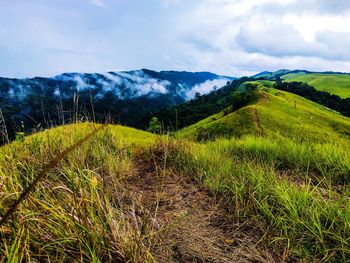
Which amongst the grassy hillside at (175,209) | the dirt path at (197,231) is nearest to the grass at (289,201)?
the grassy hillside at (175,209)

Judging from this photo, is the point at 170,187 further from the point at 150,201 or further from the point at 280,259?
the point at 280,259

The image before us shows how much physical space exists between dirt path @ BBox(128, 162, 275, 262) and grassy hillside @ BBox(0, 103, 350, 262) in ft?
0.05

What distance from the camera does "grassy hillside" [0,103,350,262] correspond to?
2.93 metres

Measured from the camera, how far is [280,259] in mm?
3459

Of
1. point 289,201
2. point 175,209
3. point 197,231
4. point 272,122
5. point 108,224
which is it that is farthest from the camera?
point 272,122

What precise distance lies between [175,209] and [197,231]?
2.43ft

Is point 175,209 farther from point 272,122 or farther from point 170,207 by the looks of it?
point 272,122

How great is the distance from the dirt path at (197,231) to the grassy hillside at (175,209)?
1 centimetres

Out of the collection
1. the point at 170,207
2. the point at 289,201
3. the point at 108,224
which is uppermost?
the point at 108,224

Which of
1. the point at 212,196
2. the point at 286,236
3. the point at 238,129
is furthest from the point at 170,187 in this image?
the point at 238,129

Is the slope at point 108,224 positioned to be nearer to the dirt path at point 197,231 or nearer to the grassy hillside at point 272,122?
the dirt path at point 197,231

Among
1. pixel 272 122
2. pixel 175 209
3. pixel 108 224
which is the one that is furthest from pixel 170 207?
pixel 272 122

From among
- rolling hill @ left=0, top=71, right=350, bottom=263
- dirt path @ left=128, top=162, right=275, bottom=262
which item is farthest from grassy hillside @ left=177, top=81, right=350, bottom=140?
dirt path @ left=128, top=162, right=275, bottom=262

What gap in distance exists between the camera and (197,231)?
401cm
